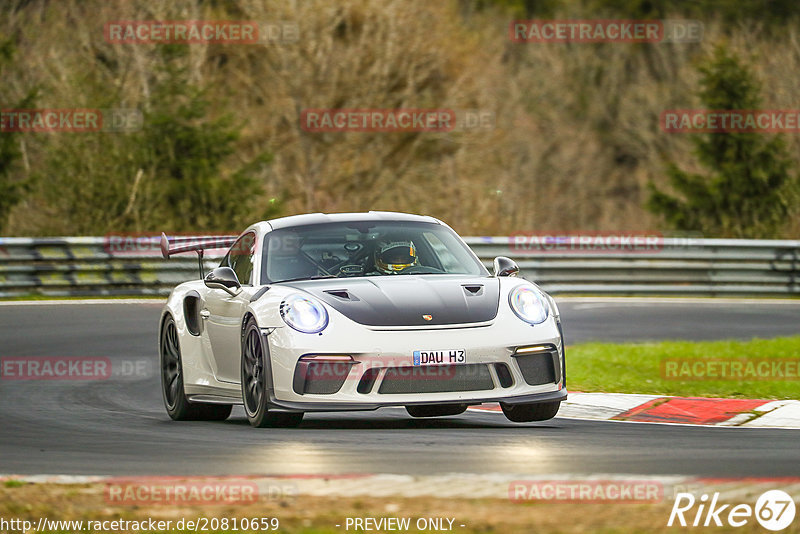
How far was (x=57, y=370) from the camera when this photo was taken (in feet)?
46.7

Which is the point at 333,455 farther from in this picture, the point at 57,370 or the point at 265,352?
the point at 57,370

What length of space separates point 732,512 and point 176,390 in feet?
18.8

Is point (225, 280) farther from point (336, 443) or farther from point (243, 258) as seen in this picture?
point (336, 443)

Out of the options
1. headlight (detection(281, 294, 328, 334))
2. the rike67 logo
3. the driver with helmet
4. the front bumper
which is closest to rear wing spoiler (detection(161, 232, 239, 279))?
the driver with helmet

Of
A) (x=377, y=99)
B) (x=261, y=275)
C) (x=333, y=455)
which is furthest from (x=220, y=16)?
(x=333, y=455)

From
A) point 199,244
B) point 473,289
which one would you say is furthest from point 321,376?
point 199,244

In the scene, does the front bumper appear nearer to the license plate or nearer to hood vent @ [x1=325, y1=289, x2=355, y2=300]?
the license plate

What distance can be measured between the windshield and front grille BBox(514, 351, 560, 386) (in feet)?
3.71

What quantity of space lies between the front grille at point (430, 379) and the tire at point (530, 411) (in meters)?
0.79

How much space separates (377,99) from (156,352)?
18.0 metres

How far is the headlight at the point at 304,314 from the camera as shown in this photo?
890cm

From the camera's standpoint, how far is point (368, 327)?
884 centimetres

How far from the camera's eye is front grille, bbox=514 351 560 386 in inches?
355

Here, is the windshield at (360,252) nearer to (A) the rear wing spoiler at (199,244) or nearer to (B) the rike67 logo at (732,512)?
(A) the rear wing spoiler at (199,244)
